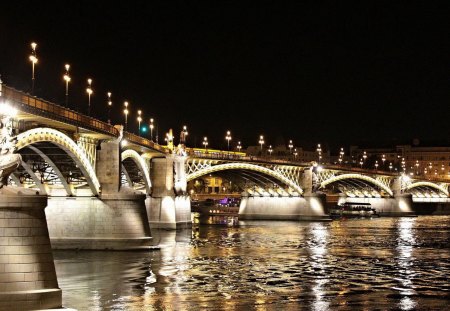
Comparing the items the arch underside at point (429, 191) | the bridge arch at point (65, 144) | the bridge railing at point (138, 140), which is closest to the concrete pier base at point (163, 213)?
the bridge railing at point (138, 140)

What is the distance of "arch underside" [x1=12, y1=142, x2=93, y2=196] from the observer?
49.8m

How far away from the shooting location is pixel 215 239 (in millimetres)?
67938

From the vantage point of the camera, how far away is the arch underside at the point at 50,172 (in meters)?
49.8

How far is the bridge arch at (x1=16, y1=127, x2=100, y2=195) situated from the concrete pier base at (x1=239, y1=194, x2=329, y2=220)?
5818 cm

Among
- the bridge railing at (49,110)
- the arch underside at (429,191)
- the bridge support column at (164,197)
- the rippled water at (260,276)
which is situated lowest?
the rippled water at (260,276)

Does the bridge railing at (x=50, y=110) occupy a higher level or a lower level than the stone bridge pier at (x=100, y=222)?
higher

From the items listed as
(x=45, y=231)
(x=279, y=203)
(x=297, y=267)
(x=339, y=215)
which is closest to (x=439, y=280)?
(x=297, y=267)

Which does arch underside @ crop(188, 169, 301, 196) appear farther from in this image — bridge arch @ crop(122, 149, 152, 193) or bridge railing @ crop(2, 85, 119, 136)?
bridge railing @ crop(2, 85, 119, 136)

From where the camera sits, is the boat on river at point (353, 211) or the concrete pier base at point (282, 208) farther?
the boat on river at point (353, 211)

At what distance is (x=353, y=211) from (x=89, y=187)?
80.6 metres

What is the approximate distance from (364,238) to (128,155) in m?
22.4

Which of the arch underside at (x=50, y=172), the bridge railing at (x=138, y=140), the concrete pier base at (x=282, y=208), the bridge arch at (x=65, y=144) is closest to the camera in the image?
the bridge arch at (x=65, y=144)

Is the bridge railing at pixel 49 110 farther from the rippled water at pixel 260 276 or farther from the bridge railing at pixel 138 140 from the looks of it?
the rippled water at pixel 260 276

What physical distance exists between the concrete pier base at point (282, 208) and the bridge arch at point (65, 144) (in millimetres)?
58177
